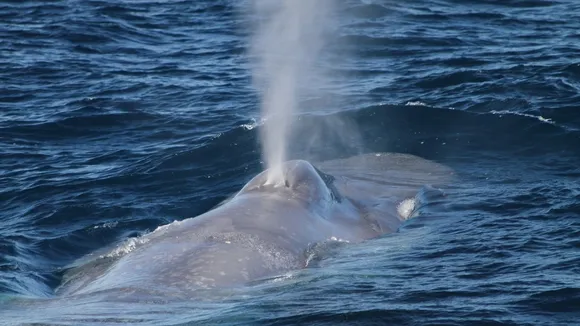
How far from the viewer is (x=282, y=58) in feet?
99.9

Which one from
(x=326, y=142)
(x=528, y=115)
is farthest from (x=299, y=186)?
(x=528, y=115)

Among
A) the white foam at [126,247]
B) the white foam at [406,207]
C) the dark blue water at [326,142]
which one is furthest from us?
the white foam at [406,207]

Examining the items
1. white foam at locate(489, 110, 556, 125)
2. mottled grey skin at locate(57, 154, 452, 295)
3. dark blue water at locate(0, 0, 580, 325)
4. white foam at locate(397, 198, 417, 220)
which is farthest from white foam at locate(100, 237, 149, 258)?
white foam at locate(489, 110, 556, 125)

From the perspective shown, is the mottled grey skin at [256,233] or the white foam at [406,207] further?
the white foam at [406,207]

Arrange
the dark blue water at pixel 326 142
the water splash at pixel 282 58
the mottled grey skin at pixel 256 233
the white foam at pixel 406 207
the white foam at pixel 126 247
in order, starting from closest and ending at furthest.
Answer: the dark blue water at pixel 326 142
the mottled grey skin at pixel 256 233
the white foam at pixel 126 247
the white foam at pixel 406 207
the water splash at pixel 282 58

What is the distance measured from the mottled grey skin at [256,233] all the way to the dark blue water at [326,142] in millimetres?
475

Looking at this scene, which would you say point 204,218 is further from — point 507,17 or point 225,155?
point 507,17

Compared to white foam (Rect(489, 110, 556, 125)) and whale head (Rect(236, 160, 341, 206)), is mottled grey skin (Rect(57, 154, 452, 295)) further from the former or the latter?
white foam (Rect(489, 110, 556, 125))

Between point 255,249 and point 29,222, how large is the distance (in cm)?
593

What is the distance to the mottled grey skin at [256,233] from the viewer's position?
12.9 m

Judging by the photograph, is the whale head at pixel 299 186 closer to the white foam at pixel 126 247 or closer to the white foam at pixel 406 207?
the white foam at pixel 406 207

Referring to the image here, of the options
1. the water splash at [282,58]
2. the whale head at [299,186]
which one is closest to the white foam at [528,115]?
the water splash at [282,58]

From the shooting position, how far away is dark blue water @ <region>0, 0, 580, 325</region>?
1231 cm

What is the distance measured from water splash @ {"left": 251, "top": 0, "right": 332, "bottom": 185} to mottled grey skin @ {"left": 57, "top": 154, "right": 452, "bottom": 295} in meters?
0.61
